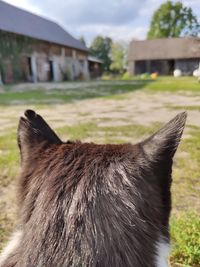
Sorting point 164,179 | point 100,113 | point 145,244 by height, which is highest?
point 164,179

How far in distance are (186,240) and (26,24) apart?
32.0 meters

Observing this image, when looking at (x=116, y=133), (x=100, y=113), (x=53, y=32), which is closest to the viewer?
(x=116, y=133)

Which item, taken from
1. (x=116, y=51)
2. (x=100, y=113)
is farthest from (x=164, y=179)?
(x=116, y=51)

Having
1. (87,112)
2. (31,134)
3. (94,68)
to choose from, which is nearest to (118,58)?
(94,68)

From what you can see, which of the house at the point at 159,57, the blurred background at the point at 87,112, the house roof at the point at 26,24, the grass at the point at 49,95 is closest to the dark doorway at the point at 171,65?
the house at the point at 159,57

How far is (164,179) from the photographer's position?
4.00 ft

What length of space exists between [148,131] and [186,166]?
2212 millimetres

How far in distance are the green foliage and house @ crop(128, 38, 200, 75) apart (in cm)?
4958

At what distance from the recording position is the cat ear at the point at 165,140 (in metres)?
1.03

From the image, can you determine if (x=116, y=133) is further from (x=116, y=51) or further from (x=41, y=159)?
(x=116, y=51)

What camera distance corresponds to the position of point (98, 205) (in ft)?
3.42

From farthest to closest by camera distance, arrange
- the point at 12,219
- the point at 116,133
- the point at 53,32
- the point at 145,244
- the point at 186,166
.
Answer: the point at 53,32 → the point at 116,133 → the point at 186,166 → the point at 12,219 → the point at 145,244

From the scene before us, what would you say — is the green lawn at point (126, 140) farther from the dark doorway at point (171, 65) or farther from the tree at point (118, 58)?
the tree at point (118, 58)

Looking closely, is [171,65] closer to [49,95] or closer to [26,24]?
[26,24]
